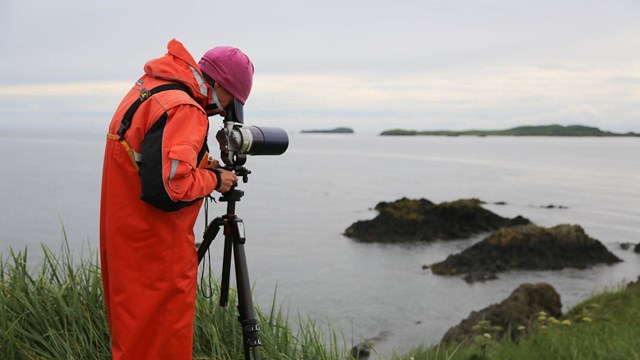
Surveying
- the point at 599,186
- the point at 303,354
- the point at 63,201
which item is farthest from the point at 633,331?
the point at 599,186

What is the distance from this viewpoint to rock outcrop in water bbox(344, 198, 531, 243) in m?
22.4

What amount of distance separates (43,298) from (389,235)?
1895 centimetres

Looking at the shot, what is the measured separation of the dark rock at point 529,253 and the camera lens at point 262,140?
15134 millimetres

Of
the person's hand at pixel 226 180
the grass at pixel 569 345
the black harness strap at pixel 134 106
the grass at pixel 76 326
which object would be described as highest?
the black harness strap at pixel 134 106

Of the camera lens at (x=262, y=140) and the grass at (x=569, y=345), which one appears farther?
the grass at (x=569, y=345)

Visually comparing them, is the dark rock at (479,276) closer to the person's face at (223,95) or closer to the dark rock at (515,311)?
the dark rock at (515,311)

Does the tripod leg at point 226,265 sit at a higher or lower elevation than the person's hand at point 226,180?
lower

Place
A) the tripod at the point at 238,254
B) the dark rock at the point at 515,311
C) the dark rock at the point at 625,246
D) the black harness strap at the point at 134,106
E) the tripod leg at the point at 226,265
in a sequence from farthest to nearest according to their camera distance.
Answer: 1. the dark rock at the point at 625,246
2. the dark rock at the point at 515,311
3. the tripod leg at the point at 226,265
4. the tripod at the point at 238,254
5. the black harness strap at the point at 134,106

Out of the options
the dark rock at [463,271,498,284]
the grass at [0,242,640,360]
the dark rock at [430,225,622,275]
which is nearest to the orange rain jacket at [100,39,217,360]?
the grass at [0,242,640,360]

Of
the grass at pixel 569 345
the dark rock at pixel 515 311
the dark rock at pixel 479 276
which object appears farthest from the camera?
the dark rock at pixel 479 276

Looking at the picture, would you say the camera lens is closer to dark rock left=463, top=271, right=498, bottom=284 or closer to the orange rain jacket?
the orange rain jacket

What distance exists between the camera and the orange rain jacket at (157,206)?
2635mm

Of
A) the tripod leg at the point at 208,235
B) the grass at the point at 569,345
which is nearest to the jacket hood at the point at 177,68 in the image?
the tripod leg at the point at 208,235

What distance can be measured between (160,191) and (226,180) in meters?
0.41
